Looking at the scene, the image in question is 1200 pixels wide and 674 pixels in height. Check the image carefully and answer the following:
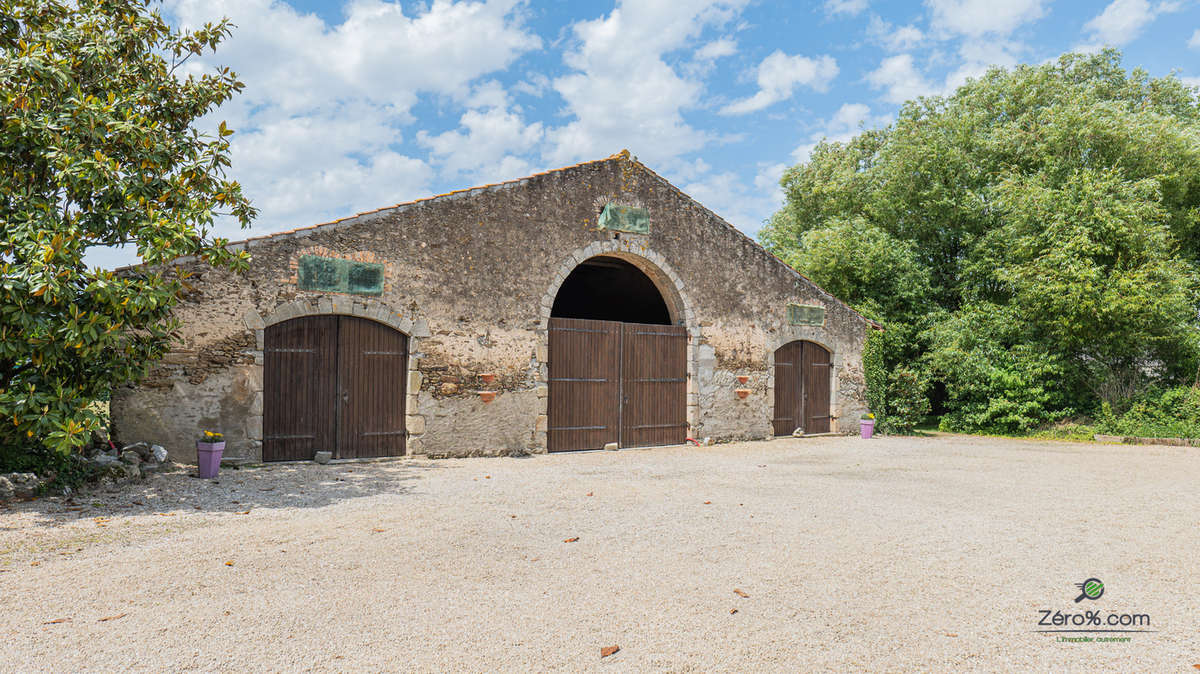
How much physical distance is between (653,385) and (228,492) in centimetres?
649

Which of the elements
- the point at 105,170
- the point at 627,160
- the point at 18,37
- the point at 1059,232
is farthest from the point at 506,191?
the point at 1059,232

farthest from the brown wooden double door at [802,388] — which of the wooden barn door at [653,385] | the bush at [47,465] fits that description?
the bush at [47,465]

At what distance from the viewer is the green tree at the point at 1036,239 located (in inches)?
505

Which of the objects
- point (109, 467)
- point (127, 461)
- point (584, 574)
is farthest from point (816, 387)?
point (109, 467)

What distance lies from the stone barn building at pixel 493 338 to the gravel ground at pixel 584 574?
4.06ft

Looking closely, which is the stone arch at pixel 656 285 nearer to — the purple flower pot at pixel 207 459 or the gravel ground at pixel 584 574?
the gravel ground at pixel 584 574

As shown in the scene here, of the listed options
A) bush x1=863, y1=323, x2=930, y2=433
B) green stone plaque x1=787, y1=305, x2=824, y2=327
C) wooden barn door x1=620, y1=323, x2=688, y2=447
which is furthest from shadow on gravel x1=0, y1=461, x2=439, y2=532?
bush x1=863, y1=323, x2=930, y2=433

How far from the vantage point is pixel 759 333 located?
11766mm

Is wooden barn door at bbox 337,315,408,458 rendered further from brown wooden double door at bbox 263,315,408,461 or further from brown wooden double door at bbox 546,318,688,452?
brown wooden double door at bbox 546,318,688,452

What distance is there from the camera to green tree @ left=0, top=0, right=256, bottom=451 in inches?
205

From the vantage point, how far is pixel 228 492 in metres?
6.13

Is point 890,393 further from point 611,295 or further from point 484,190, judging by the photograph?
point 484,190

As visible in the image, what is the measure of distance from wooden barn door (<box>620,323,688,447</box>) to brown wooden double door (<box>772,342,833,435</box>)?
2.22 meters

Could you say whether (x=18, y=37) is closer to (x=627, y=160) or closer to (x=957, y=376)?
(x=627, y=160)
